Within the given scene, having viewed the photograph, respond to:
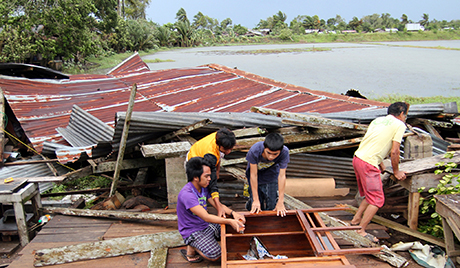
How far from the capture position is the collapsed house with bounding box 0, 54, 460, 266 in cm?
461

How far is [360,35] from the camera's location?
5209 cm

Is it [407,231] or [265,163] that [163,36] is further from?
[407,231]

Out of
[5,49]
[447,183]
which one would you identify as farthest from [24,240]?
[5,49]

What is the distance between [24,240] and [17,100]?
13.5ft

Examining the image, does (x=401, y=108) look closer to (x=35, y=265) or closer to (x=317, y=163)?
(x=317, y=163)

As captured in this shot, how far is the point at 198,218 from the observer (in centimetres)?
331

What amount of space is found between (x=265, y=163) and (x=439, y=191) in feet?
7.47

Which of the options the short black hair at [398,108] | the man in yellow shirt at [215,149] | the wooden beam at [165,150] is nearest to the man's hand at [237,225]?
A: the man in yellow shirt at [215,149]

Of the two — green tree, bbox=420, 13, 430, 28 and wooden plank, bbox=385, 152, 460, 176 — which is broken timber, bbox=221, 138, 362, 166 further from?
green tree, bbox=420, 13, 430, 28

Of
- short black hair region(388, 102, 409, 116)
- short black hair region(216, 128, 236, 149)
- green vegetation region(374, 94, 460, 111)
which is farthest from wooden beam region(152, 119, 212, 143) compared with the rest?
green vegetation region(374, 94, 460, 111)

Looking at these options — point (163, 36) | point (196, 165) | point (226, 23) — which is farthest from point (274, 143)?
point (226, 23)

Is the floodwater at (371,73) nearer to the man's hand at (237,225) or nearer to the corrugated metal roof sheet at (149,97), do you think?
the corrugated metal roof sheet at (149,97)

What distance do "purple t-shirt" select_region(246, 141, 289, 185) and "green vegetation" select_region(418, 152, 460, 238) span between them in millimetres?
1892

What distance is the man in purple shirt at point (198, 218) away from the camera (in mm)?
3090
